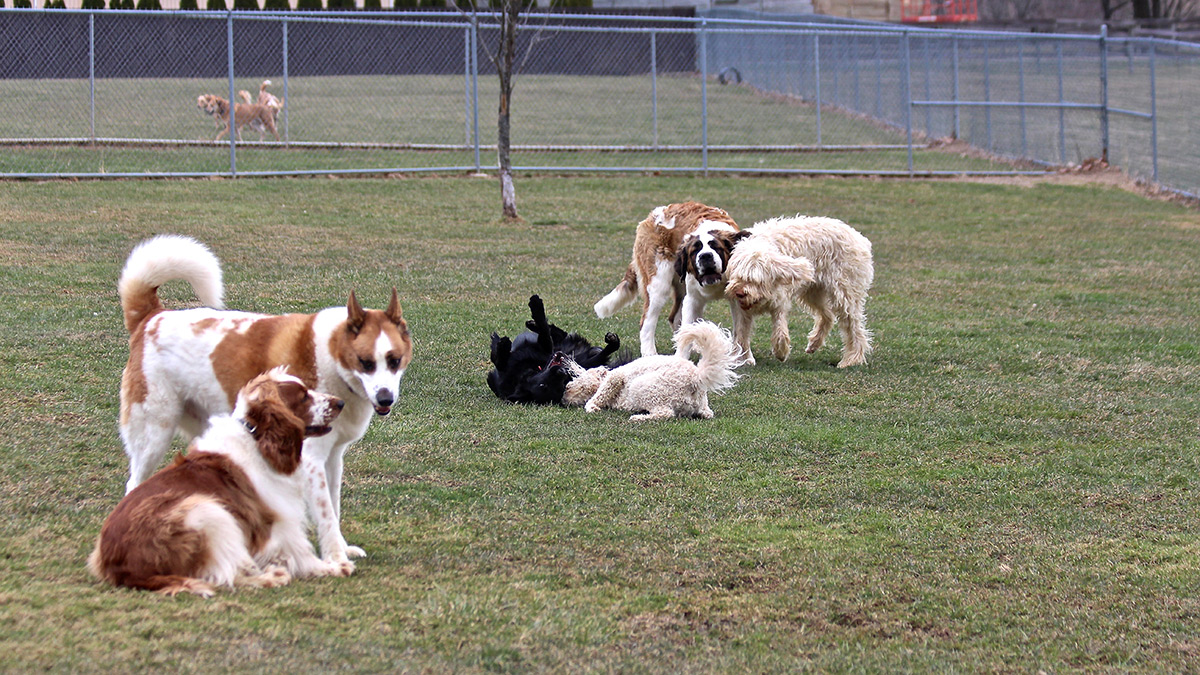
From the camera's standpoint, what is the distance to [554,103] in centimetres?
2500

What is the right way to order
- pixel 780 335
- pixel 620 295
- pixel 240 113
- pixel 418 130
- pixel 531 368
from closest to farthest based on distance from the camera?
1. pixel 531 368
2. pixel 780 335
3. pixel 620 295
4. pixel 240 113
5. pixel 418 130

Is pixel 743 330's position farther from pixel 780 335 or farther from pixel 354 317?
pixel 354 317

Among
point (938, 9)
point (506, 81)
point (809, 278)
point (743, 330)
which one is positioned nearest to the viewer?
point (809, 278)

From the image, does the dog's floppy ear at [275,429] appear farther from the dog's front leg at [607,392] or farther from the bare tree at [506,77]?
the bare tree at [506,77]

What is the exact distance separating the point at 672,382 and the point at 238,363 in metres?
3.09

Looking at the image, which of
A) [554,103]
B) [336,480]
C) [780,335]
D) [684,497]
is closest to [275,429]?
[336,480]

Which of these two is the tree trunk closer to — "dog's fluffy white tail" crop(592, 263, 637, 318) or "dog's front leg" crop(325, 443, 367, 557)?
"dog's fluffy white tail" crop(592, 263, 637, 318)

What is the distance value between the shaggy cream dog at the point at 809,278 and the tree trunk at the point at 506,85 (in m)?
6.45

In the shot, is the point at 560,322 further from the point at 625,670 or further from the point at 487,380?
the point at 625,670

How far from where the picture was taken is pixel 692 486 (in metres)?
5.72

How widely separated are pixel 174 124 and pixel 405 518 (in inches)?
621

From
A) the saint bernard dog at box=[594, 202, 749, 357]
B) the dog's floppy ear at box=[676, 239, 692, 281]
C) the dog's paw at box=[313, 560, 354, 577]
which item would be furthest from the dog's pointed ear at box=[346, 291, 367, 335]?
the dog's floppy ear at box=[676, 239, 692, 281]

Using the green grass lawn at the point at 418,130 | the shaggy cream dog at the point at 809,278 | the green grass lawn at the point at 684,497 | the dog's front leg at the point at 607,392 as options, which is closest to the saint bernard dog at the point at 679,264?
the shaggy cream dog at the point at 809,278

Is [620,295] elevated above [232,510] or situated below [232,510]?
above
